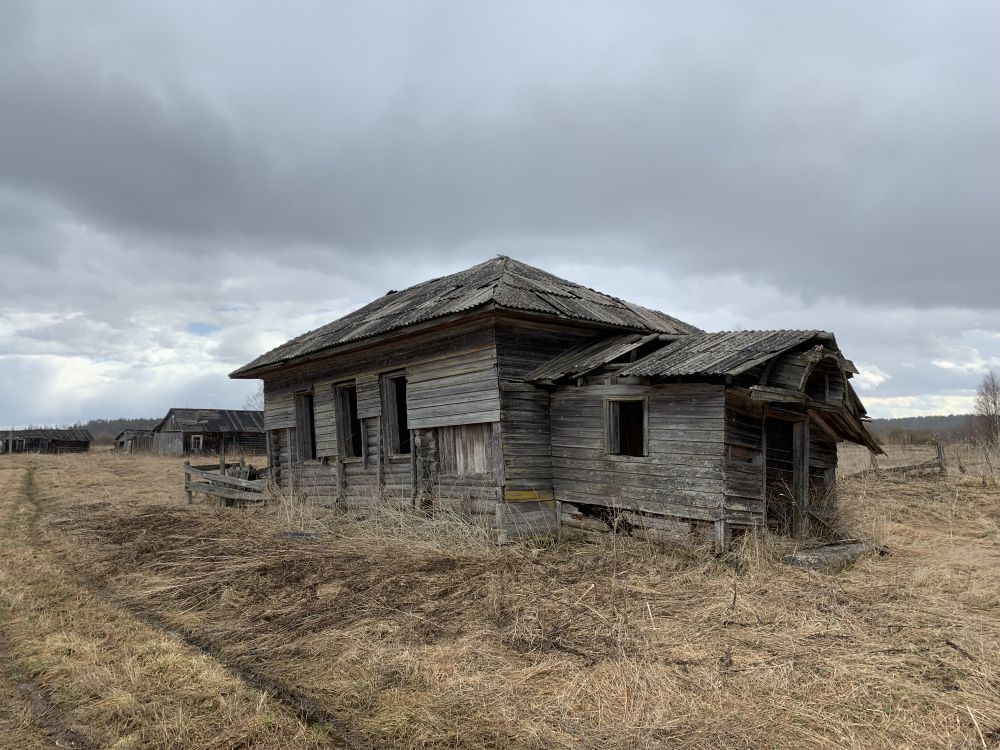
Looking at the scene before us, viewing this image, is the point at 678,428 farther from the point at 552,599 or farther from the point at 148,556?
the point at 148,556

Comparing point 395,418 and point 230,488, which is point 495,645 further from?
point 230,488

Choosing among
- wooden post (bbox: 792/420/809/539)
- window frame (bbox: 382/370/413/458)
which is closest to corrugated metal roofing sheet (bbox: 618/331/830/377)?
wooden post (bbox: 792/420/809/539)

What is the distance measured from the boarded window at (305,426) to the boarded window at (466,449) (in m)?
5.01

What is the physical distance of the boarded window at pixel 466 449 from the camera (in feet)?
35.5

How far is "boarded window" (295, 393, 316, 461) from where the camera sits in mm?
15547

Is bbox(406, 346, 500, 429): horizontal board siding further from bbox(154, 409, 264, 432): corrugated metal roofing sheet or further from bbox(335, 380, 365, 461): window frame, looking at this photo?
bbox(154, 409, 264, 432): corrugated metal roofing sheet

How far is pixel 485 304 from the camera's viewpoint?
401 inches

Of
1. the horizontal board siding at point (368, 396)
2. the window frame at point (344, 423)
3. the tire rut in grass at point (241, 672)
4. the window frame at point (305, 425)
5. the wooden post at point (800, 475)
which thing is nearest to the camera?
the tire rut in grass at point (241, 672)

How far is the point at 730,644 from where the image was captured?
18.2ft

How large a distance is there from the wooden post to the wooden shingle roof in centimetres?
318

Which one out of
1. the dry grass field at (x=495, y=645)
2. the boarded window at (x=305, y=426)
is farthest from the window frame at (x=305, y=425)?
the dry grass field at (x=495, y=645)

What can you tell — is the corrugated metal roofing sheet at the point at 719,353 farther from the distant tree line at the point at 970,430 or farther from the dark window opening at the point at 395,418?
the distant tree line at the point at 970,430

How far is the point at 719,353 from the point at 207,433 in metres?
44.6

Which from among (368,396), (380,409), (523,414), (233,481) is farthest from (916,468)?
(233,481)
